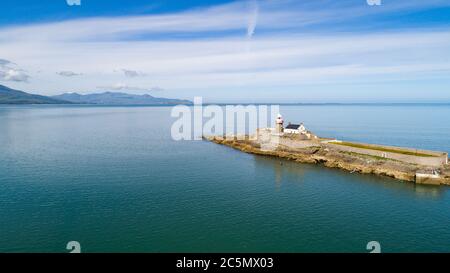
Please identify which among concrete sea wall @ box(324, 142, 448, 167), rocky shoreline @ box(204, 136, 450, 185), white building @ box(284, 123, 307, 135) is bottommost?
rocky shoreline @ box(204, 136, 450, 185)

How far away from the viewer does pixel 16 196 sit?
732 inches

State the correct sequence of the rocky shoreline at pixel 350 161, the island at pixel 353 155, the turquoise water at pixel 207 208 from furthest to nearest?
the rocky shoreline at pixel 350 161
the island at pixel 353 155
the turquoise water at pixel 207 208

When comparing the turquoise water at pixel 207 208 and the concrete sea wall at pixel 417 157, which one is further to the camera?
the concrete sea wall at pixel 417 157

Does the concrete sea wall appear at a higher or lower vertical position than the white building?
lower

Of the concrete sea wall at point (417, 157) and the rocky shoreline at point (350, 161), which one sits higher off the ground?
the concrete sea wall at point (417, 157)

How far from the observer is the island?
23.9 m

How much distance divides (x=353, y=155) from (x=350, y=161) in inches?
33.2

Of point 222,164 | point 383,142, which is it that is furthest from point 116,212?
point 383,142

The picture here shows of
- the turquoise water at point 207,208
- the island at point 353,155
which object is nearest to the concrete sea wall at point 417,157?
the island at point 353,155

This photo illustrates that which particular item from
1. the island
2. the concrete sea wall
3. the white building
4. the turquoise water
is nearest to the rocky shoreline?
the island

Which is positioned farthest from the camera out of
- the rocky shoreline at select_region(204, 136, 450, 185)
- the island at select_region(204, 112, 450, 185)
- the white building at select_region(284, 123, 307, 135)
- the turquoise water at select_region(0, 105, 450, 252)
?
the white building at select_region(284, 123, 307, 135)

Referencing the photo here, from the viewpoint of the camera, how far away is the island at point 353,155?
2389cm

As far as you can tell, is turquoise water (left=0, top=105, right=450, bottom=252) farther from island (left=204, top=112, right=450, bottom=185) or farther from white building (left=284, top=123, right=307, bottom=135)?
white building (left=284, top=123, right=307, bottom=135)

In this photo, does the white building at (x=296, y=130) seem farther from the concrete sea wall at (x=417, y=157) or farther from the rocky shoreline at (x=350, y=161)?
the concrete sea wall at (x=417, y=157)
